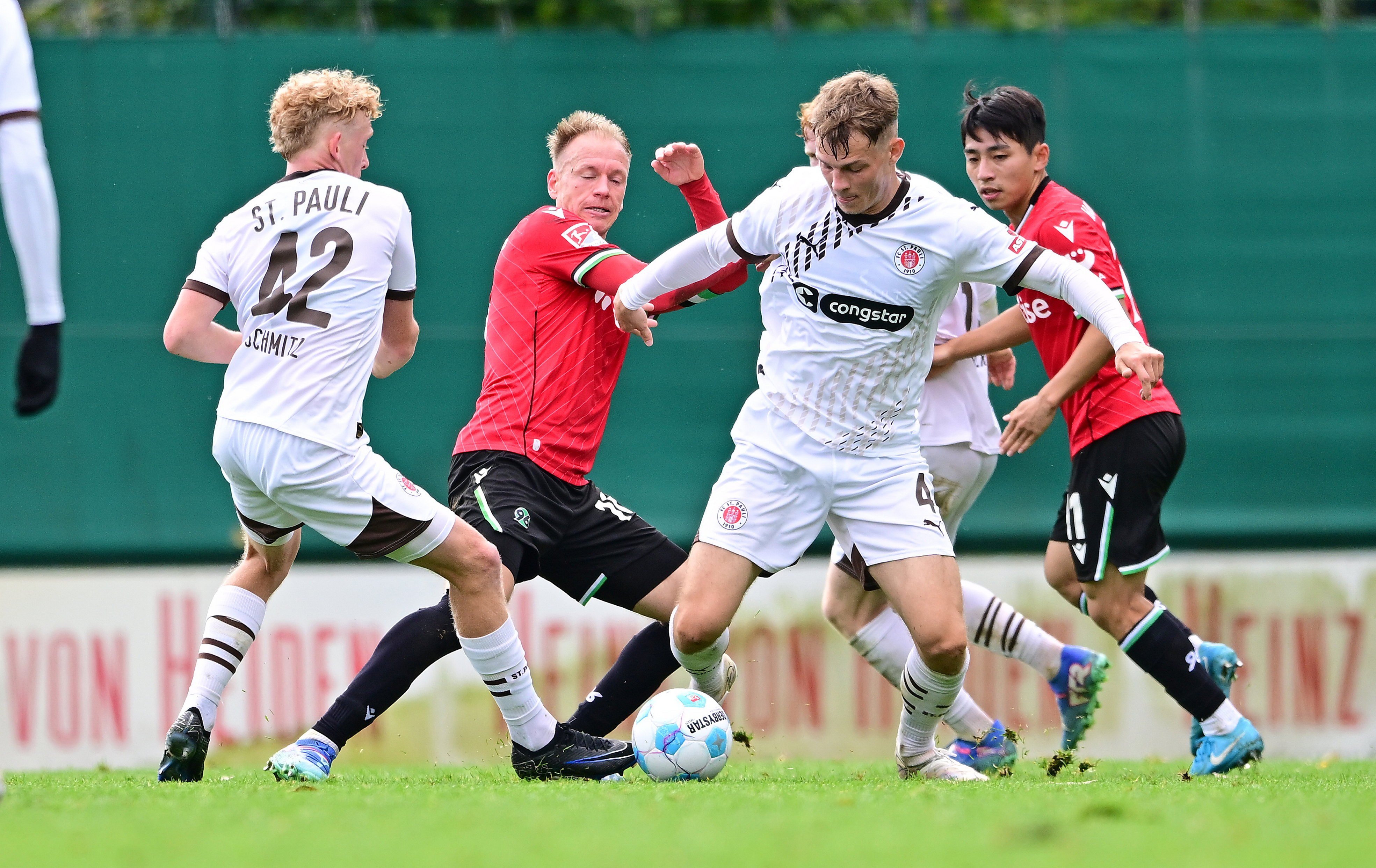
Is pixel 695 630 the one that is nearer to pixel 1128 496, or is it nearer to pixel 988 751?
pixel 988 751

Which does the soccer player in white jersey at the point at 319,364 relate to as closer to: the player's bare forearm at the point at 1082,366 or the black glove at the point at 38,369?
the black glove at the point at 38,369

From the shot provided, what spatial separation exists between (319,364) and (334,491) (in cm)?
37

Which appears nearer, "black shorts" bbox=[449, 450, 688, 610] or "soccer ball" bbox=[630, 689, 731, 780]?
"soccer ball" bbox=[630, 689, 731, 780]

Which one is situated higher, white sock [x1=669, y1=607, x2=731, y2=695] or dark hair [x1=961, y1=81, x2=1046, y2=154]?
dark hair [x1=961, y1=81, x2=1046, y2=154]

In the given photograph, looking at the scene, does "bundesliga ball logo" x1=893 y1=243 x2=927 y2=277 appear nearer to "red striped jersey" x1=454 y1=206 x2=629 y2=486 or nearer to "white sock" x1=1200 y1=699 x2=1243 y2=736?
"red striped jersey" x1=454 y1=206 x2=629 y2=486

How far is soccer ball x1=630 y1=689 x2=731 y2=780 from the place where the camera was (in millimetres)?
4598

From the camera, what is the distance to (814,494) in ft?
15.2

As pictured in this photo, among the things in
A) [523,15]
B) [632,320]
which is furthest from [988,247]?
[523,15]

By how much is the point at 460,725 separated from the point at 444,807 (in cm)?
389

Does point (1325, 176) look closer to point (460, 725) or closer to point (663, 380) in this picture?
point (663, 380)

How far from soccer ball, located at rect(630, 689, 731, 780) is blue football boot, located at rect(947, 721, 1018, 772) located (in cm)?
109

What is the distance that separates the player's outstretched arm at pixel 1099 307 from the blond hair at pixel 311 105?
209cm

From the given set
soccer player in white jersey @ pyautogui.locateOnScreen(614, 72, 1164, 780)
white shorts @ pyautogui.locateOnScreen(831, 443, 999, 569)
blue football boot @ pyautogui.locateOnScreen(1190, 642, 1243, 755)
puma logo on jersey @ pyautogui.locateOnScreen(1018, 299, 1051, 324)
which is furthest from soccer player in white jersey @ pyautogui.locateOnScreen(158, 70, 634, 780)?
blue football boot @ pyautogui.locateOnScreen(1190, 642, 1243, 755)

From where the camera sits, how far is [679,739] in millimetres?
4598
